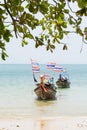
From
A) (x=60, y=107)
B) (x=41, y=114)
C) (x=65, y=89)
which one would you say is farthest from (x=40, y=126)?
(x=65, y=89)

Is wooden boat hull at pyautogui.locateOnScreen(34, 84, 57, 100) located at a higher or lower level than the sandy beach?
lower

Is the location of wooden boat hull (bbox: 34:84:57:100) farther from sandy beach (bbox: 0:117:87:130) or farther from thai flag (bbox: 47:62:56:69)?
sandy beach (bbox: 0:117:87:130)

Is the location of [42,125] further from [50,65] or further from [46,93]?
[50,65]

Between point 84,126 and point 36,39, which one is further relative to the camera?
point 84,126

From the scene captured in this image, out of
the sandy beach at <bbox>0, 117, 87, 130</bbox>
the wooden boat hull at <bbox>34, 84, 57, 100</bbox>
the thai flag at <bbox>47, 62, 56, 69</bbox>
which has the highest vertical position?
the sandy beach at <bbox>0, 117, 87, 130</bbox>

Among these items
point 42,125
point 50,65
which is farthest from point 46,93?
point 42,125

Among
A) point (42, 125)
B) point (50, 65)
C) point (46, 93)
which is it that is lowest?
point (46, 93)

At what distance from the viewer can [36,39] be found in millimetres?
3520

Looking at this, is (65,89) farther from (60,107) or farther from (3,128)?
(3,128)

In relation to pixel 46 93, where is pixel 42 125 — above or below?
above

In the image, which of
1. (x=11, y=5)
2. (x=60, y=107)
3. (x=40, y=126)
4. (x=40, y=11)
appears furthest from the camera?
(x=60, y=107)

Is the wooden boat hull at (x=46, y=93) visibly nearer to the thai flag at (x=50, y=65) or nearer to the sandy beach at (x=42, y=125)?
the thai flag at (x=50, y=65)

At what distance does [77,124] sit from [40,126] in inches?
53.3

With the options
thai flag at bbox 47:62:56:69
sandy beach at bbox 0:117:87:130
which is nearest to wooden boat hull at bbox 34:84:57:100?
thai flag at bbox 47:62:56:69
